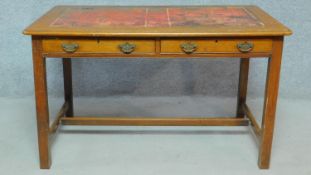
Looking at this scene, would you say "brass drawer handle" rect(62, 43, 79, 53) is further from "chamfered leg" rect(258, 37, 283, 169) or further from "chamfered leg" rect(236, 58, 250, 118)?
"chamfered leg" rect(236, 58, 250, 118)

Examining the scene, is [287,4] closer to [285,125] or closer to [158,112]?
[285,125]

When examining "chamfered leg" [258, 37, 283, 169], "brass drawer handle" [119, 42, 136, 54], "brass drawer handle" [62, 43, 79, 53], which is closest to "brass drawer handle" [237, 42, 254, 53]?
"chamfered leg" [258, 37, 283, 169]

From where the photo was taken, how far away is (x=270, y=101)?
2748 millimetres

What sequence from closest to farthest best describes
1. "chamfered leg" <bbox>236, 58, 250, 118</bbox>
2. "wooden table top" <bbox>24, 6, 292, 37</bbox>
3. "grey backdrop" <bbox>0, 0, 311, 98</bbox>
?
1. "wooden table top" <bbox>24, 6, 292, 37</bbox>
2. "chamfered leg" <bbox>236, 58, 250, 118</bbox>
3. "grey backdrop" <bbox>0, 0, 311, 98</bbox>

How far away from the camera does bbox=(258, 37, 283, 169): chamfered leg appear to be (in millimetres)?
2635

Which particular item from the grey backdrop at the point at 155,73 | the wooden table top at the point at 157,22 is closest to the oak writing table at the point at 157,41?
the wooden table top at the point at 157,22

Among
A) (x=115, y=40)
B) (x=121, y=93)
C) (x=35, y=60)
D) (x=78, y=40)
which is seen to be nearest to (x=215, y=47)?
(x=115, y=40)

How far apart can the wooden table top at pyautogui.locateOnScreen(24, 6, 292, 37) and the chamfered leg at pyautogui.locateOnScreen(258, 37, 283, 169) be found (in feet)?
0.41

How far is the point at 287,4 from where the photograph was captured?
3.76m

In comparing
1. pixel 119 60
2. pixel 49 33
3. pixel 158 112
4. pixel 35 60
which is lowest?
pixel 158 112

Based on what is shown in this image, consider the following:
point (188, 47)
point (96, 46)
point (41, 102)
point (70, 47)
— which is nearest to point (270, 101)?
point (188, 47)

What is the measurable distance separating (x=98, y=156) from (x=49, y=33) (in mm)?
894

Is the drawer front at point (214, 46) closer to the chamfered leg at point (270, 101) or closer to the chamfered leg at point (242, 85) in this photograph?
the chamfered leg at point (270, 101)

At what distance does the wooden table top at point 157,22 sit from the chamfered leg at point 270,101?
126mm
